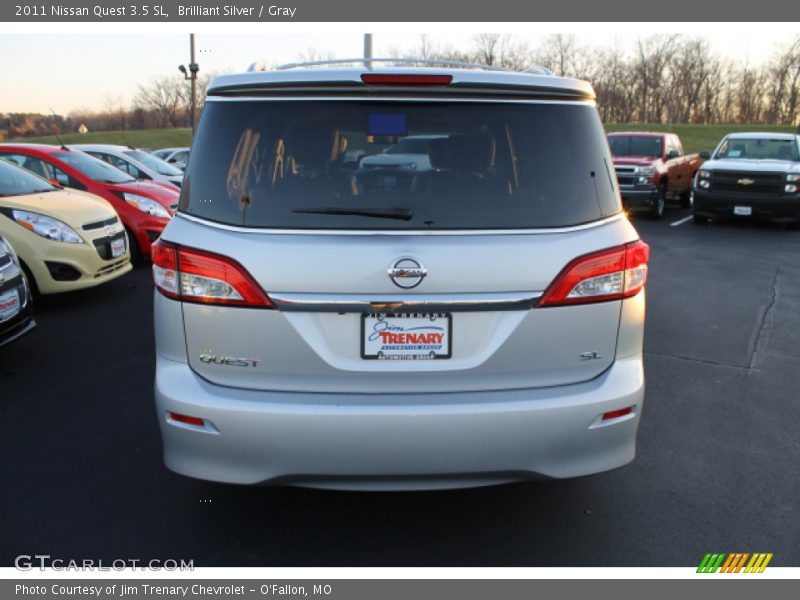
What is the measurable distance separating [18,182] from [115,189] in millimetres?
1907

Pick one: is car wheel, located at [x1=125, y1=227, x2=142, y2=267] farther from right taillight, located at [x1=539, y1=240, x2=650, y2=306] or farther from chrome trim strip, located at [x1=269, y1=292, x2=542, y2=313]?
right taillight, located at [x1=539, y1=240, x2=650, y2=306]

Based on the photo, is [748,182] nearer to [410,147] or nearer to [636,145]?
[636,145]

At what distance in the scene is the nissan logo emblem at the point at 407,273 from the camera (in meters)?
2.43

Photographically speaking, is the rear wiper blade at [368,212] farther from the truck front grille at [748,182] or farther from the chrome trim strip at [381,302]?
the truck front grille at [748,182]

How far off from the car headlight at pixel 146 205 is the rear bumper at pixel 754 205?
10562 millimetres

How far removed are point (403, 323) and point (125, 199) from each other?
795 cm

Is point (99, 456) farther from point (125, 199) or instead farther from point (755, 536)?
point (125, 199)

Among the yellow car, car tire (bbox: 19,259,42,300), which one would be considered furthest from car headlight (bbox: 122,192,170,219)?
car tire (bbox: 19,259,42,300)

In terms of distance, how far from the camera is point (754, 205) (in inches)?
533

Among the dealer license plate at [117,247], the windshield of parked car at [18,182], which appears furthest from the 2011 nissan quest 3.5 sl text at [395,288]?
the windshield of parked car at [18,182]

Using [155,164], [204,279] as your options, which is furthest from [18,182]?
[155,164]

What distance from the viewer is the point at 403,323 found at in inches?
98.0

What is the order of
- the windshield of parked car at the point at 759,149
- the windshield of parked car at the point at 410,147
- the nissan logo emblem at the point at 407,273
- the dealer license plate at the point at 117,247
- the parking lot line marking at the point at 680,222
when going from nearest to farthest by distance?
the nissan logo emblem at the point at 407,273
the windshield of parked car at the point at 410,147
the dealer license plate at the point at 117,247
the windshield of parked car at the point at 759,149
the parking lot line marking at the point at 680,222

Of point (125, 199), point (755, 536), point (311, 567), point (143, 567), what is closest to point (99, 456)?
point (143, 567)
